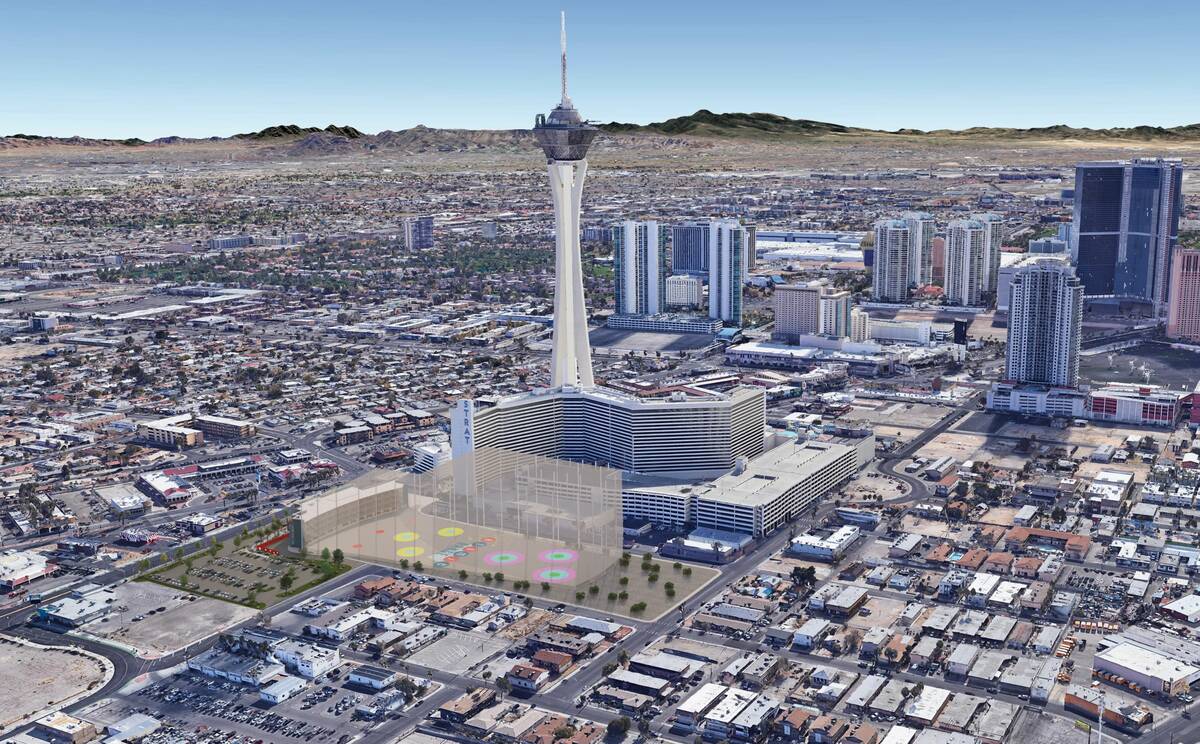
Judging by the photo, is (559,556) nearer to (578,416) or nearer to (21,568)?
(578,416)

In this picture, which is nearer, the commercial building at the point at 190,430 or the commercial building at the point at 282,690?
the commercial building at the point at 282,690

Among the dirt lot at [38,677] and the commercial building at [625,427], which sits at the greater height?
the commercial building at [625,427]

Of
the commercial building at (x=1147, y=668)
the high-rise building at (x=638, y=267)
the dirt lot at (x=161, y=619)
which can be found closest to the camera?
the commercial building at (x=1147, y=668)

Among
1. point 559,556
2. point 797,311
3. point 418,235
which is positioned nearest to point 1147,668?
point 559,556

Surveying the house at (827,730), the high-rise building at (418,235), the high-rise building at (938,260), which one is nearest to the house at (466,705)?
the house at (827,730)

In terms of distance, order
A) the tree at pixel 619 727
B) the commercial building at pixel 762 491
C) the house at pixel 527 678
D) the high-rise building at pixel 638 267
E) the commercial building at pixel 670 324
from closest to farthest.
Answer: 1. the tree at pixel 619 727
2. the house at pixel 527 678
3. the commercial building at pixel 762 491
4. the commercial building at pixel 670 324
5. the high-rise building at pixel 638 267

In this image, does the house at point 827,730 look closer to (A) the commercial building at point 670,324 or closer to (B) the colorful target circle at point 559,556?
(B) the colorful target circle at point 559,556

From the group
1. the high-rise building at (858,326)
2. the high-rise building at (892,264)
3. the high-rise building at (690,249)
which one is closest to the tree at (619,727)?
the high-rise building at (858,326)

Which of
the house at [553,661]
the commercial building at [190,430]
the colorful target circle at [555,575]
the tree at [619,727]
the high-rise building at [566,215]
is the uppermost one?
the high-rise building at [566,215]

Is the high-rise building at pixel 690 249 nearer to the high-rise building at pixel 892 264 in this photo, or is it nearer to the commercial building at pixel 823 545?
the high-rise building at pixel 892 264
